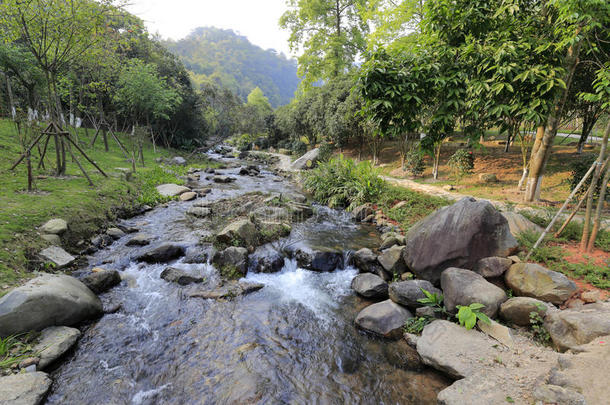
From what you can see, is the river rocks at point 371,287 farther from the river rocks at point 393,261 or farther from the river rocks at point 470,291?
the river rocks at point 470,291

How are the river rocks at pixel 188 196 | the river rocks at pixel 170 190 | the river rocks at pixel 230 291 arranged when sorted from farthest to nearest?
the river rocks at pixel 170 190
the river rocks at pixel 188 196
the river rocks at pixel 230 291

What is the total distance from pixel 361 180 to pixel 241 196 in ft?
21.0

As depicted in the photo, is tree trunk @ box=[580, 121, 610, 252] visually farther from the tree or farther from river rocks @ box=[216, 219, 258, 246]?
the tree

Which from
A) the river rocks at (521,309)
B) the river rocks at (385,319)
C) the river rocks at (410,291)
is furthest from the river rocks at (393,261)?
the river rocks at (521,309)

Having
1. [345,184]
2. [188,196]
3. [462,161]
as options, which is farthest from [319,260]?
[462,161]

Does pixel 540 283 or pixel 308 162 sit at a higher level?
pixel 308 162

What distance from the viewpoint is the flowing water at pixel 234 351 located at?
381 centimetres

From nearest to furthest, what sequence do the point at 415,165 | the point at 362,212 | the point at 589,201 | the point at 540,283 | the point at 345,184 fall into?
the point at 540,283 < the point at 589,201 < the point at 362,212 < the point at 345,184 < the point at 415,165

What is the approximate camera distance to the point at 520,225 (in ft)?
23.3

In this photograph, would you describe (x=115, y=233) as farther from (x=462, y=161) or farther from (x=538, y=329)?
(x=462, y=161)

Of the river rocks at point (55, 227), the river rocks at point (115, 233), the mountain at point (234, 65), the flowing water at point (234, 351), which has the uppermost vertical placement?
the mountain at point (234, 65)

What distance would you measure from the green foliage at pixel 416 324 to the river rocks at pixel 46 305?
19.6 ft

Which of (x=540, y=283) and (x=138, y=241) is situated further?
(x=138, y=241)

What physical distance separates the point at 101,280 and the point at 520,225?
10395 millimetres
